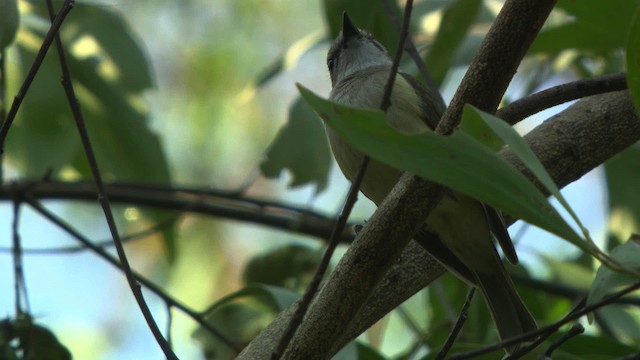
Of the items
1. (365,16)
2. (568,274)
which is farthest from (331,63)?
(568,274)

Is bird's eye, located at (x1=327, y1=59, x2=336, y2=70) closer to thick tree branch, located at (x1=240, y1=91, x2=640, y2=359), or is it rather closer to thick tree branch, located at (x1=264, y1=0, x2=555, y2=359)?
thick tree branch, located at (x1=240, y1=91, x2=640, y2=359)

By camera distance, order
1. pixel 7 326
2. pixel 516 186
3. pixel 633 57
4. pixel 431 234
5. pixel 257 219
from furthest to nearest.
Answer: pixel 257 219, pixel 431 234, pixel 7 326, pixel 633 57, pixel 516 186

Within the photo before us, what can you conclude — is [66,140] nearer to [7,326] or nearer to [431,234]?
[7,326]

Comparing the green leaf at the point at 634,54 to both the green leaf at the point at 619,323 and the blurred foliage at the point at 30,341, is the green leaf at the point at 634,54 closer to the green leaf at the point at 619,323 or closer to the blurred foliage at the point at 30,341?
the blurred foliage at the point at 30,341

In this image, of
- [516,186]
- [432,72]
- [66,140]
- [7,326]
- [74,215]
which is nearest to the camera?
[516,186]

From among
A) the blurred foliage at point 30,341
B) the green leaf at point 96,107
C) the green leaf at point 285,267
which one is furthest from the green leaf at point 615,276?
the green leaf at point 96,107

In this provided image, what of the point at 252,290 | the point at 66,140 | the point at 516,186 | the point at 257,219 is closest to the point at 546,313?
the point at 257,219

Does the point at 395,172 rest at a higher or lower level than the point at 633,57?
higher
